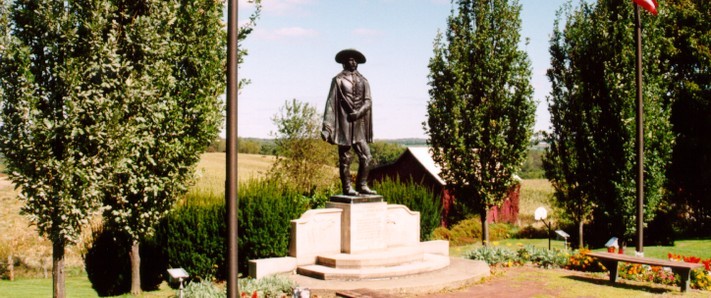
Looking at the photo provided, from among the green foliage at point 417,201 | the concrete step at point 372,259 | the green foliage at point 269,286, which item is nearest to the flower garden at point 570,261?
the concrete step at point 372,259

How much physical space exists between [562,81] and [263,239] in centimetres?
1656

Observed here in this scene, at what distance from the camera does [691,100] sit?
28.3 metres

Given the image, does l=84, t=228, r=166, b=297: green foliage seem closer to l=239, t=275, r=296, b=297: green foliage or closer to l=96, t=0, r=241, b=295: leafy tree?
l=96, t=0, r=241, b=295: leafy tree

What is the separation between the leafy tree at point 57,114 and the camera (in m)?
10.4

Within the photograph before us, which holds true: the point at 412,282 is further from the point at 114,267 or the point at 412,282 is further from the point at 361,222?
the point at 114,267

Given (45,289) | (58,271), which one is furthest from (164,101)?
(45,289)

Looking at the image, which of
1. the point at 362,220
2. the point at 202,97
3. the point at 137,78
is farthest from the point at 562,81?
the point at 137,78

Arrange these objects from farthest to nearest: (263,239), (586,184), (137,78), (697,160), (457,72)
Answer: (697,160) < (586,184) < (457,72) < (263,239) < (137,78)

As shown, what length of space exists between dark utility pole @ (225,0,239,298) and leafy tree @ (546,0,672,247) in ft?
51.6

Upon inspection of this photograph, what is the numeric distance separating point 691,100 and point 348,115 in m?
20.3

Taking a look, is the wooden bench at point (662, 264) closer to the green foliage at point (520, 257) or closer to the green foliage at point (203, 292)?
the green foliage at point (520, 257)

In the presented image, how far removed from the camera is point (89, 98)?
35.6 feet

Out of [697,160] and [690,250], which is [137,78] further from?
[697,160]

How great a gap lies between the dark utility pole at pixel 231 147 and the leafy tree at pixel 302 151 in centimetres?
1965
